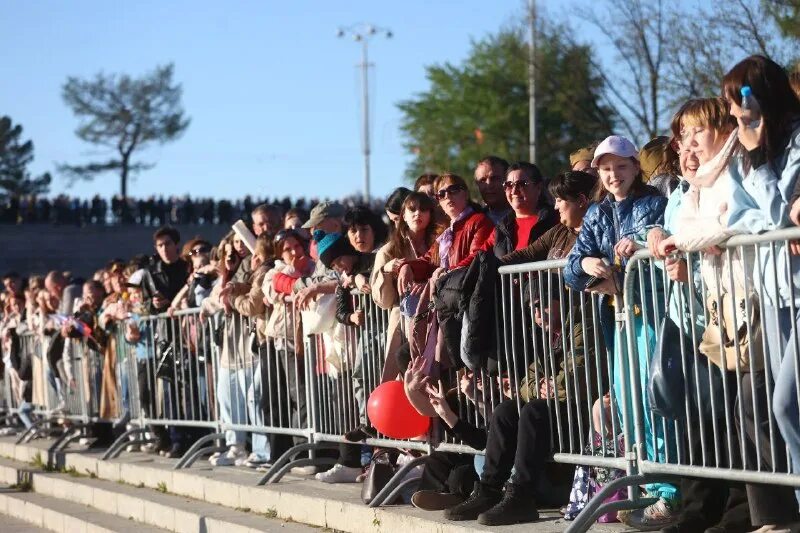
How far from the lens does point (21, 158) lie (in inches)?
4783

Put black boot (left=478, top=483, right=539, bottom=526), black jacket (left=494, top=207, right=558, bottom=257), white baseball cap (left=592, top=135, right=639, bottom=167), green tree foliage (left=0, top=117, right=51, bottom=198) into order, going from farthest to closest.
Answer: green tree foliage (left=0, top=117, right=51, bottom=198) < black jacket (left=494, top=207, right=558, bottom=257) < black boot (left=478, top=483, right=539, bottom=526) < white baseball cap (left=592, top=135, right=639, bottom=167)

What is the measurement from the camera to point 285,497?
9406 millimetres

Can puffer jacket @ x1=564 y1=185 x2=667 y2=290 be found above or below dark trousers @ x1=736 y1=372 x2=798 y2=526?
above

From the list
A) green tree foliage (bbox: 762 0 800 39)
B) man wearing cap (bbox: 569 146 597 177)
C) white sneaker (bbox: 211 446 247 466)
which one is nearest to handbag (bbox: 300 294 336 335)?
man wearing cap (bbox: 569 146 597 177)

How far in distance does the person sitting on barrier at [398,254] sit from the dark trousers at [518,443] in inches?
57.1

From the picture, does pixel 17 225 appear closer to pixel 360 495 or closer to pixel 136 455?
pixel 136 455

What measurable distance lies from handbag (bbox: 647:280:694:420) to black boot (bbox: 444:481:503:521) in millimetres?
1549

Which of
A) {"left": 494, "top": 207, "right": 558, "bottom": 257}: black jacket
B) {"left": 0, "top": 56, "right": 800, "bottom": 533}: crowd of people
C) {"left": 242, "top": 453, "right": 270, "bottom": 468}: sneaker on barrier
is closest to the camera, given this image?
{"left": 0, "top": 56, "right": 800, "bottom": 533}: crowd of people

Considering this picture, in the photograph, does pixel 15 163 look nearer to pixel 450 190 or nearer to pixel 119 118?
pixel 119 118

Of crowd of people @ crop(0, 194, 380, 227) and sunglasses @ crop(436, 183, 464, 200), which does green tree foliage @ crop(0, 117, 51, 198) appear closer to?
crowd of people @ crop(0, 194, 380, 227)

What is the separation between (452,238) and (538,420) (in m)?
1.51

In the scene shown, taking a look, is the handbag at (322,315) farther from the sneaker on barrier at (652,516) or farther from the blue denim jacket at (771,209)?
the blue denim jacket at (771,209)

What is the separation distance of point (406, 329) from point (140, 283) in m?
6.04

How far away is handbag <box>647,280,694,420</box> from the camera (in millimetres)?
6168
